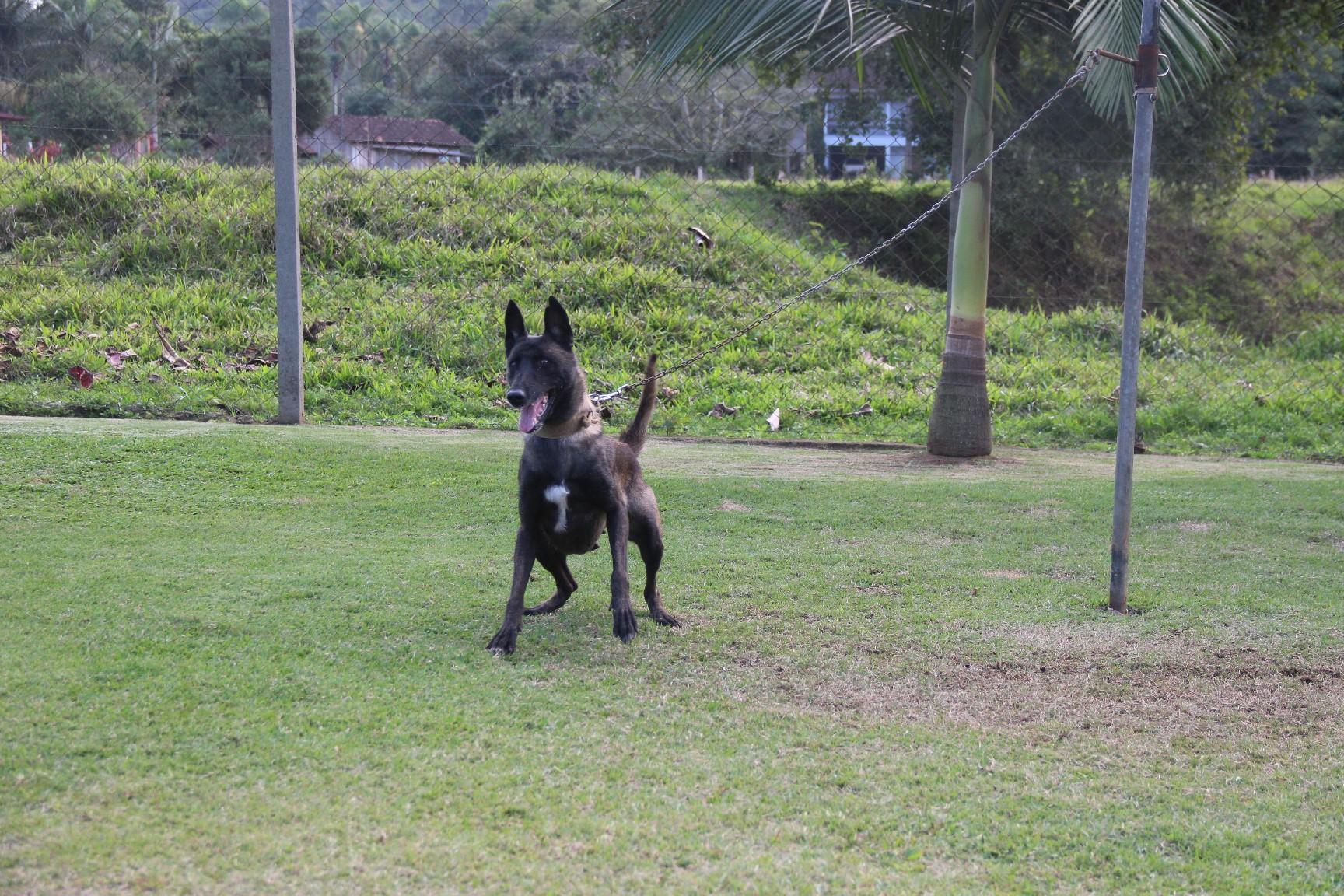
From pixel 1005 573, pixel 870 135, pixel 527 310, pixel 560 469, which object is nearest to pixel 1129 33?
pixel 1005 573

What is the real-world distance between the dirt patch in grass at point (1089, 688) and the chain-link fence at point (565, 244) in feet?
17.1

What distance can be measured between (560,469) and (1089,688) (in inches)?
75.5

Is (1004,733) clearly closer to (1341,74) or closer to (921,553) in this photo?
(921,553)

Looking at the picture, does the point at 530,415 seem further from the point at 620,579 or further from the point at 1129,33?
the point at 1129,33

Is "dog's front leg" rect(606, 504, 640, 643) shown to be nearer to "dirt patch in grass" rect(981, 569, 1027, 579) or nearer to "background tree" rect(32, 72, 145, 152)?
"dirt patch in grass" rect(981, 569, 1027, 579)

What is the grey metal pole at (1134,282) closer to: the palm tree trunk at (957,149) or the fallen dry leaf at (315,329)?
the palm tree trunk at (957,149)

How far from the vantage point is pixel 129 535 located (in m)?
5.27

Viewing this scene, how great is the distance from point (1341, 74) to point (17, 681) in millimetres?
21573

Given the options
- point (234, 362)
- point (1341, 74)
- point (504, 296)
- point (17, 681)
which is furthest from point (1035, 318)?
point (17, 681)

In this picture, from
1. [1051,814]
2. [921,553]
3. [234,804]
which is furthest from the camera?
[921,553]

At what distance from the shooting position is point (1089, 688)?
3879 millimetres

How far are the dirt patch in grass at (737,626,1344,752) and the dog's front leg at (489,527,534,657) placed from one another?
0.76 metres

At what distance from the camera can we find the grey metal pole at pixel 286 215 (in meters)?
8.64

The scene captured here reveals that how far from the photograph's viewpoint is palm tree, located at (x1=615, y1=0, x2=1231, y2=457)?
25.4 feet
